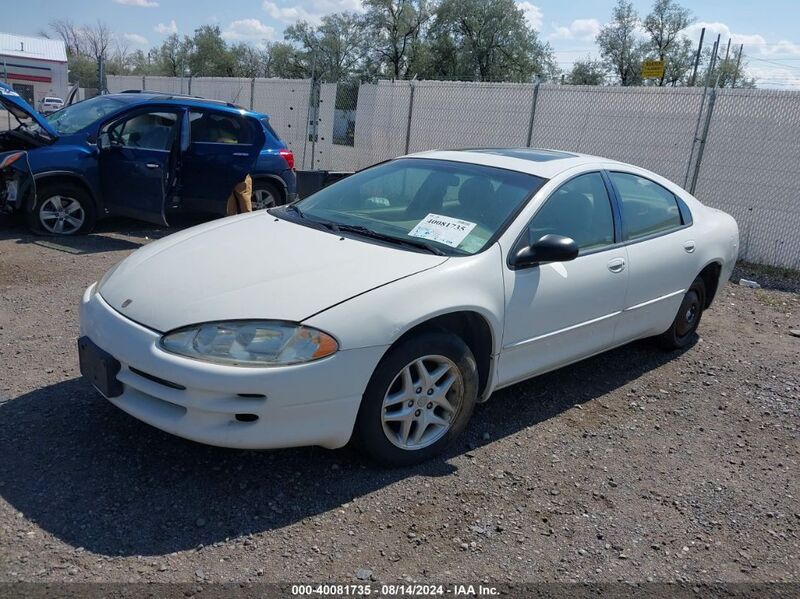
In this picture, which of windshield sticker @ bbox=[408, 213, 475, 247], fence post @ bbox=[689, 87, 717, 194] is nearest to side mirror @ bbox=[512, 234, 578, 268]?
windshield sticker @ bbox=[408, 213, 475, 247]

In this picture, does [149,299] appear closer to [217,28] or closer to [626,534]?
Result: [626,534]

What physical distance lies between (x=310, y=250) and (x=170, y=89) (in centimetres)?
1852

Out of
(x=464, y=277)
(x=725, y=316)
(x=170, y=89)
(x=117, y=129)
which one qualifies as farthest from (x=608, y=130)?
(x=170, y=89)

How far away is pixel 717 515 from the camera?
3.35 metres

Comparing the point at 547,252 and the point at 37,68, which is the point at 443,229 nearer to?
the point at 547,252

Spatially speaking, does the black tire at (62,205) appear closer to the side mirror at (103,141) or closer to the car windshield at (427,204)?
the side mirror at (103,141)

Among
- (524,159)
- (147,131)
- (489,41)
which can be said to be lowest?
(147,131)

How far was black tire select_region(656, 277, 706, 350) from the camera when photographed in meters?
5.36

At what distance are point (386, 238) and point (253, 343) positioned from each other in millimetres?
1118

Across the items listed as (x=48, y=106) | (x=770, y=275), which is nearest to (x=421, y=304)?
(x=770, y=275)

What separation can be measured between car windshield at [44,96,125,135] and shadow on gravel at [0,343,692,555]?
200 inches

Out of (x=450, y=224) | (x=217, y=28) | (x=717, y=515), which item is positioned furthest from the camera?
(x=217, y=28)

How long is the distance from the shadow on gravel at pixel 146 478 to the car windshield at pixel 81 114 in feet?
16.6

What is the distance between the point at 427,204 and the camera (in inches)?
164
